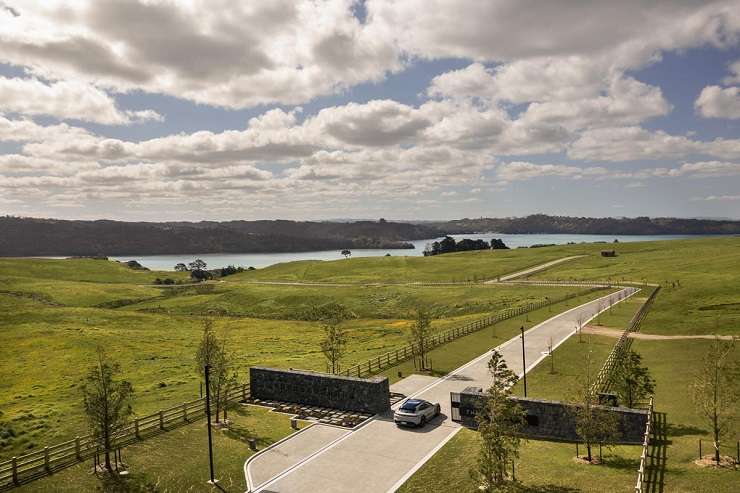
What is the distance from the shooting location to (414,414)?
96.2 ft

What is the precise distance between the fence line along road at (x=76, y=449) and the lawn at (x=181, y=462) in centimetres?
64

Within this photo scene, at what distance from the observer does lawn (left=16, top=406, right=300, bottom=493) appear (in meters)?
22.4

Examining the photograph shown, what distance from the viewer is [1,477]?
23203 millimetres

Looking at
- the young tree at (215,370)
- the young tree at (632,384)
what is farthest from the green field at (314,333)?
the young tree at (215,370)

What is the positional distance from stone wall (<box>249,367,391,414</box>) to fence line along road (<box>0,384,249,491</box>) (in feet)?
8.80

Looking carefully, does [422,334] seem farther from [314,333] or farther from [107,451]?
[314,333]

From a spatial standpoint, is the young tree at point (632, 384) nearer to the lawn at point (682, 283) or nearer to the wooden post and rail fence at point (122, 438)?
the wooden post and rail fence at point (122, 438)

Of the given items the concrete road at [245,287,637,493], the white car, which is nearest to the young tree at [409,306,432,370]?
the concrete road at [245,287,637,493]

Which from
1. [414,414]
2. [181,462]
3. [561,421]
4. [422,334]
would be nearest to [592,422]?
[561,421]

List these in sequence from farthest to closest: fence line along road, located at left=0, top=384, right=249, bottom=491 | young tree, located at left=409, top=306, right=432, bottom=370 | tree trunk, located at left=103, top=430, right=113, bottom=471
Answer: young tree, located at left=409, top=306, right=432, bottom=370
tree trunk, located at left=103, top=430, right=113, bottom=471
fence line along road, located at left=0, top=384, right=249, bottom=491

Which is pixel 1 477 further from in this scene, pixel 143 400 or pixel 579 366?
pixel 579 366

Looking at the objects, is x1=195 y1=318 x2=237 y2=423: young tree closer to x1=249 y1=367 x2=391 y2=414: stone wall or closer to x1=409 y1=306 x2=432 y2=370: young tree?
x1=249 y1=367 x2=391 y2=414: stone wall

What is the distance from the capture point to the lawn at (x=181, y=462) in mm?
22391

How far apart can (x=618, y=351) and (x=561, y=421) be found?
667 inches
